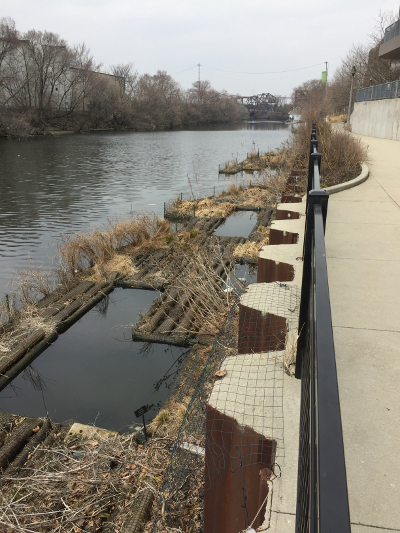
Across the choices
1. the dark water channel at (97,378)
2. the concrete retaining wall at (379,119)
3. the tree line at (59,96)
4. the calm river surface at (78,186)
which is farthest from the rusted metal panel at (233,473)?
the tree line at (59,96)

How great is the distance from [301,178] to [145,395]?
784 centimetres

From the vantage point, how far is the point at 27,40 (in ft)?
248

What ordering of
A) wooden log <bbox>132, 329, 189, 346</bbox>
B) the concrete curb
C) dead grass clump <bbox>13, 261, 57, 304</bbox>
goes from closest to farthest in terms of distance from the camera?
wooden log <bbox>132, 329, 189, 346</bbox> < the concrete curb < dead grass clump <bbox>13, 261, 57, 304</bbox>

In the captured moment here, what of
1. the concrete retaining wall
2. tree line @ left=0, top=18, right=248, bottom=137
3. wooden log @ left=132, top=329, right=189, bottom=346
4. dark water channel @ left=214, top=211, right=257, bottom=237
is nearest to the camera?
wooden log @ left=132, top=329, right=189, bottom=346

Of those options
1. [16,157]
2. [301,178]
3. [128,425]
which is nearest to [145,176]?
[16,157]

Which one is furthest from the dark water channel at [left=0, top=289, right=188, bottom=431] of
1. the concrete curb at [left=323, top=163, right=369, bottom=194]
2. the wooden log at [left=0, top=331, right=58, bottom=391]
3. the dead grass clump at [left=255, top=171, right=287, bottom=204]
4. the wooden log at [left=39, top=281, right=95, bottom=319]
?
the dead grass clump at [left=255, top=171, right=287, bottom=204]

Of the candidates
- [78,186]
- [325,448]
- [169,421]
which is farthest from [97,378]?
[78,186]

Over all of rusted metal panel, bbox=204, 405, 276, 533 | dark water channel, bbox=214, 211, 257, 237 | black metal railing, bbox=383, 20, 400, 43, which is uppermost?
black metal railing, bbox=383, 20, 400, 43

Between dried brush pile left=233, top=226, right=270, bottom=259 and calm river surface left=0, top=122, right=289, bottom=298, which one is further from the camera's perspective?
calm river surface left=0, top=122, right=289, bottom=298

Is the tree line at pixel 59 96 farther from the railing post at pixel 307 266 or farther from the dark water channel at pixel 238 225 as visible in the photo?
the railing post at pixel 307 266

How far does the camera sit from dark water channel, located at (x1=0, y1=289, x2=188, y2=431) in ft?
25.0

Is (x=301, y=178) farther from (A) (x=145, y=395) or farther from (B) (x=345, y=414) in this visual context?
(B) (x=345, y=414)

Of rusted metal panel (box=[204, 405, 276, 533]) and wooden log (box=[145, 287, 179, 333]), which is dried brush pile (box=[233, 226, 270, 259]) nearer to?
wooden log (box=[145, 287, 179, 333])

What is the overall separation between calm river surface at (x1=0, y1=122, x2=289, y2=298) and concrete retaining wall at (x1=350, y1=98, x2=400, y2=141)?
30.3ft
